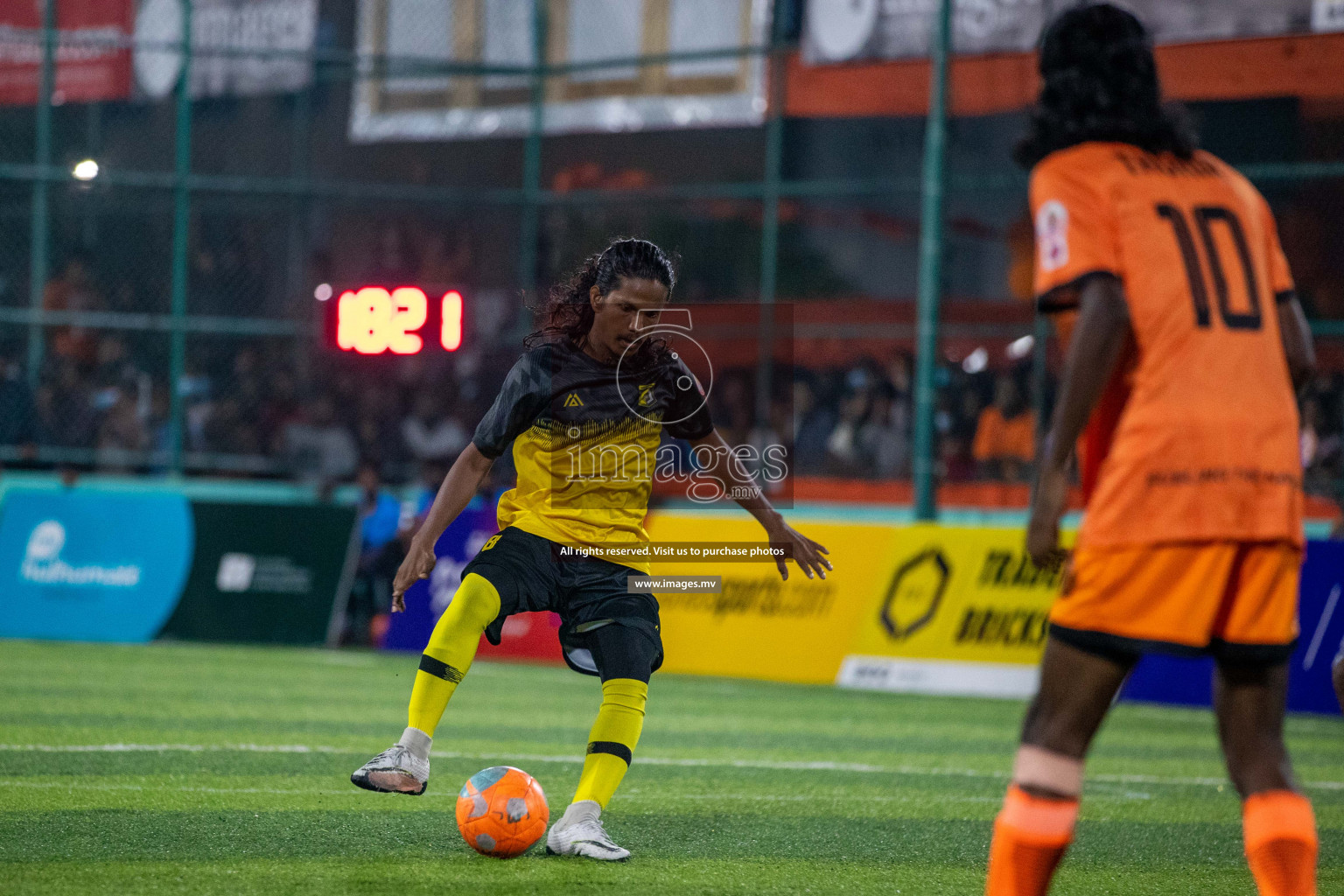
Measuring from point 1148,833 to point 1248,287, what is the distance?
3466mm

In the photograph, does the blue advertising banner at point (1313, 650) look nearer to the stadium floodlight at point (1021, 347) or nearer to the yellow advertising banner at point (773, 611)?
the yellow advertising banner at point (773, 611)

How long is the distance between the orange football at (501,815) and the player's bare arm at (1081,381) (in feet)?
7.73

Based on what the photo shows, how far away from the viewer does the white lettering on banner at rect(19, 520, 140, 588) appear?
15.6m

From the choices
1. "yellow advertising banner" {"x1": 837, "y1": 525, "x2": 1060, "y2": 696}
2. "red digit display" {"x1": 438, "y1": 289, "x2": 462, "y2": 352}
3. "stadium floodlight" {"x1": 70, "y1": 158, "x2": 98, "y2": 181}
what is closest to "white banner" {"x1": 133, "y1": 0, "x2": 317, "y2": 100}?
"stadium floodlight" {"x1": 70, "y1": 158, "x2": 98, "y2": 181}

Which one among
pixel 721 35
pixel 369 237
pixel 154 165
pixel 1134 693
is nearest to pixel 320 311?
pixel 369 237

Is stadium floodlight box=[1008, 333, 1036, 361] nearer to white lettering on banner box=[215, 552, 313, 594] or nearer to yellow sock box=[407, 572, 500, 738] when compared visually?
white lettering on banner box=[215, 552, 313, 594]

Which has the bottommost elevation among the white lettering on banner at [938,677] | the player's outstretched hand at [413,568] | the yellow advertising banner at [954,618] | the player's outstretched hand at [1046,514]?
the white lettering on banner at [938,677]

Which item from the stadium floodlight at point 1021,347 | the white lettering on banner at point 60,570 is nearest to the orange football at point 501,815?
the white lettering on banner at point 60,570

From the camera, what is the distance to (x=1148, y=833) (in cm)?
672

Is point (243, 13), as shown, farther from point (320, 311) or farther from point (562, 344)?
point (562, 344)

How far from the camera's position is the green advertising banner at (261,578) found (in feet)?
51.7

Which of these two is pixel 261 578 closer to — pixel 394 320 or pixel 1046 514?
pixel 394 320

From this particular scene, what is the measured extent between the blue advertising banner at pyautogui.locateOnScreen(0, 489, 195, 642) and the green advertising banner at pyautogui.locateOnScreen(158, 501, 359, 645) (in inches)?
6.7

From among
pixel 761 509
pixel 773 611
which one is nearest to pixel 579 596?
pixel 761 509
